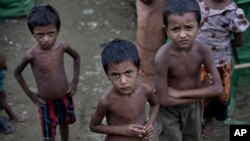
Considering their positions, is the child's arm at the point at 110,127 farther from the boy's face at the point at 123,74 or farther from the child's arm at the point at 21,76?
the child's arm at the point at 21,76

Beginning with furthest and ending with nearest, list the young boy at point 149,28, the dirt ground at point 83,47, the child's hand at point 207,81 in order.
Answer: the dirt ground at point 83,47, the young boy at point 149,28, the child's hand at point 207,81

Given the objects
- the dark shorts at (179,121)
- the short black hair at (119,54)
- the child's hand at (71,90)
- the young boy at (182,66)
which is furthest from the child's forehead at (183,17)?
the child's hand at (71,90)

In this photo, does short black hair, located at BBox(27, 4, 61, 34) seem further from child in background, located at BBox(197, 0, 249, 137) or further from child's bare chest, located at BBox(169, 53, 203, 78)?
child in background, located at BBox(197, 0, 249, 137)

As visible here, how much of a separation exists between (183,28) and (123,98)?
54 cm

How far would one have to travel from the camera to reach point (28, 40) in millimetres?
5695

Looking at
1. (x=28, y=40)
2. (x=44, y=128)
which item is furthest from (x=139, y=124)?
(x=28, y=40)

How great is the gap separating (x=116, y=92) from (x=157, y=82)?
315 millimetres

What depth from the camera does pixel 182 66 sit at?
2.88m

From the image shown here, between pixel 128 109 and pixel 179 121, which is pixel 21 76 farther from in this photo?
pixel 179 121

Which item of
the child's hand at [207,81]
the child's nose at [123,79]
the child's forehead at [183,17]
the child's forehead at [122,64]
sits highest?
the child's forehead at [183,17]

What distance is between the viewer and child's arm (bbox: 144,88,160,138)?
2770 mm

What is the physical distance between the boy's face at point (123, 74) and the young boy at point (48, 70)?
29.7 inches

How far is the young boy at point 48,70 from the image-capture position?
317 cm

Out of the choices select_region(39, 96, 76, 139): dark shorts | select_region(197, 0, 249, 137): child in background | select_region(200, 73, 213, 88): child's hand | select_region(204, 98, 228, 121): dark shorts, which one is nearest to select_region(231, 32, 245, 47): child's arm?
select_region(197, 0, 249, 137): child in background
